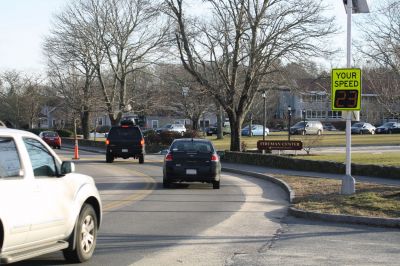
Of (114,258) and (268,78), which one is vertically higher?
(268,78)

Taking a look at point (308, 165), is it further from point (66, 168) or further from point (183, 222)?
point (66, 168)

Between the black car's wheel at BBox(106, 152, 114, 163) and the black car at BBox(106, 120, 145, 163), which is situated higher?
the black car at BBox(106, 120, 145, 163)

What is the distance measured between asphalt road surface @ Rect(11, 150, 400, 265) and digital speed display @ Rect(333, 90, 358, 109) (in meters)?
2.92

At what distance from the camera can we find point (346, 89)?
15297 millimetres

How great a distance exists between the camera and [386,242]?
973cm

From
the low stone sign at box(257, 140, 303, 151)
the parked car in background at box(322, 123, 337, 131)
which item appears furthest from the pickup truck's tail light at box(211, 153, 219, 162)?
→ the parked car in background at box(322, 123, 337, 131)

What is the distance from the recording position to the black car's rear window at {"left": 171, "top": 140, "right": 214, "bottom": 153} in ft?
62.8

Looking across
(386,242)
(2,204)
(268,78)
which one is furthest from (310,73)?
(2,204)

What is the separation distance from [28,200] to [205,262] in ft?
8.77

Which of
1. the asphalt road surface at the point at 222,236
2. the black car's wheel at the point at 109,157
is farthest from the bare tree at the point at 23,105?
the asphalt road surface at the point at 222,236

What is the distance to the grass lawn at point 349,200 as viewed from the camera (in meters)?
12.4

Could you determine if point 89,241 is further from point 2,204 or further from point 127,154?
point 127,154

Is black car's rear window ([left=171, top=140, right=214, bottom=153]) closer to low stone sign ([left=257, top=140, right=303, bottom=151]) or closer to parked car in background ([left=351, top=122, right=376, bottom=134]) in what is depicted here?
A: low stone sign ([left=257, top=140, right=303, bottom=151])

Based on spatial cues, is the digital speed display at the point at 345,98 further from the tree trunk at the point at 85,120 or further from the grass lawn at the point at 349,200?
the tree trunk at the point at 85,120
